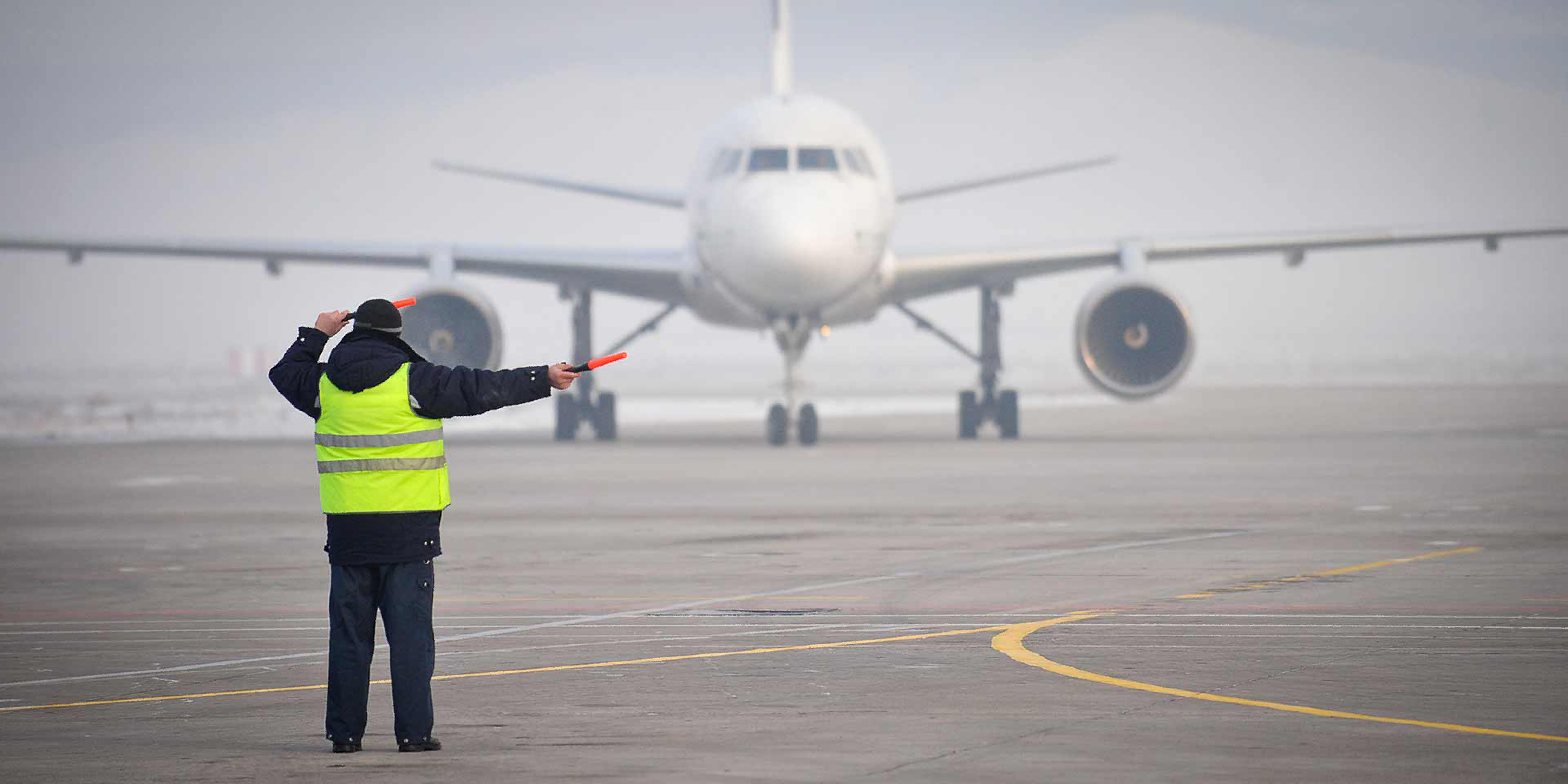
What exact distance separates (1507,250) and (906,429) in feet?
556

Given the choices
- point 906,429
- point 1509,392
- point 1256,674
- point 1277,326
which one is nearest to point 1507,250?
point 1277,326

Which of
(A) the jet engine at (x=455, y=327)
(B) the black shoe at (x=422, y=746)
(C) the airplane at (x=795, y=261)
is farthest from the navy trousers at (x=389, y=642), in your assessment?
(A) the jet engine at (x=455, y=327)

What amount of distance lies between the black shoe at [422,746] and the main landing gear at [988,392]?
2375 cm

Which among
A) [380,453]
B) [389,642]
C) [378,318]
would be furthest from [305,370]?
[389,642]

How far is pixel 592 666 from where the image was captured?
923 centimetres

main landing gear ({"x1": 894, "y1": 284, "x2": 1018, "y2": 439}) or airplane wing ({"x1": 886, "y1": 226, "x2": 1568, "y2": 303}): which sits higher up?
airplane wing ({"x1": 886, "y1": 226, "x2": 1568, "y2": 303})

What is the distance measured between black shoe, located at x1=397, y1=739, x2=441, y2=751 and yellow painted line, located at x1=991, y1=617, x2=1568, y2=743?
102 inches

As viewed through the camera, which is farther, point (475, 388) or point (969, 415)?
point (969, 415)

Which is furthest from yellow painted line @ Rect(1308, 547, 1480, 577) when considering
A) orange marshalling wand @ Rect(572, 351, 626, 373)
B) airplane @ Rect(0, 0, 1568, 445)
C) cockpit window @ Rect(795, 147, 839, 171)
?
cockpit window @ Rect(795, 147, 839, 171)

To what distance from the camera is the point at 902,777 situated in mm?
6770

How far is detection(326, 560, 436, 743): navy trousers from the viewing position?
24.6ft

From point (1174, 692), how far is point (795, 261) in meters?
18.3

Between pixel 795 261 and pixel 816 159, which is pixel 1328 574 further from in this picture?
pixel 816 159

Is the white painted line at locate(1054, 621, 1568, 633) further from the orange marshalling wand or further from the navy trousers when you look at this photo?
the navy trousers
